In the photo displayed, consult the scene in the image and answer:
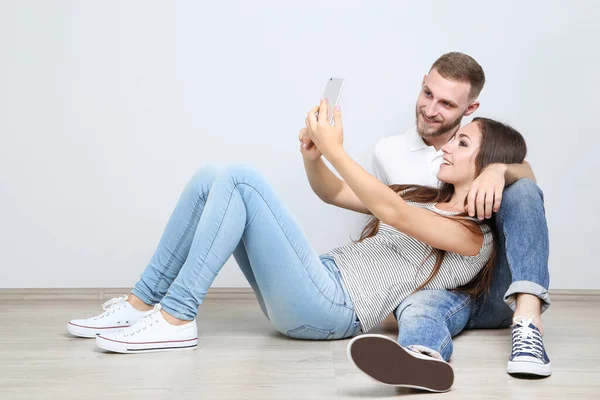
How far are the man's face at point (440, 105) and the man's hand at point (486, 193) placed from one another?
54 centimetres

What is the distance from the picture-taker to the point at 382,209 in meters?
1.96

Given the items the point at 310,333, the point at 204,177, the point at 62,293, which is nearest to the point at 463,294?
the point at 310,333

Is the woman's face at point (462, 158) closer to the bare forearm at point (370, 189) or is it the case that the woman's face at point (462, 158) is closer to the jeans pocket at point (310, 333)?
the bare forearm at point (370, 189)

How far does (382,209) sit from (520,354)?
0.49 m

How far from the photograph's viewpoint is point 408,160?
8.72ft

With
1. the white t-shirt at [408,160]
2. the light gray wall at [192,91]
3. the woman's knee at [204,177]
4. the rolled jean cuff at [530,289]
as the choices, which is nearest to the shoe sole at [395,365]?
the rolled jean cuff at [530,289]

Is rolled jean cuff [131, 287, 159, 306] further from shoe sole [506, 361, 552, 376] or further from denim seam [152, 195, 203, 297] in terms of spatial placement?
shoe sole [506, 361, 552, 376]

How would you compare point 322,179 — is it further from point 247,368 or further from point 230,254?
point 247,368

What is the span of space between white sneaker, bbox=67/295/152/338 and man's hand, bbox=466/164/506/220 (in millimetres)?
973

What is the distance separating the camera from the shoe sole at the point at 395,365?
1648 mm

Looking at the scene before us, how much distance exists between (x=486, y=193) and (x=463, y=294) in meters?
0.37

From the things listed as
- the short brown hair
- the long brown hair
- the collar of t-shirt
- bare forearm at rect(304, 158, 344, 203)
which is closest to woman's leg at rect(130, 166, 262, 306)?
bare forearm at rect(304, 158, 344, 203)

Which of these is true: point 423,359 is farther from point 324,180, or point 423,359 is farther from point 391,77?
point 391,77

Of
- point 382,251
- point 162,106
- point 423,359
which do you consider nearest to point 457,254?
point 382,251
